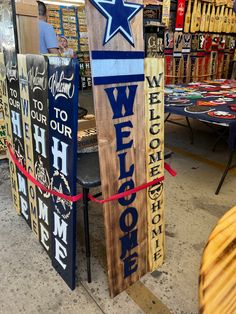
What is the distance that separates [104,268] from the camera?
1.63m

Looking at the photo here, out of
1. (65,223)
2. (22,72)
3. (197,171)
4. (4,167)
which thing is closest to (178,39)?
(197,171)

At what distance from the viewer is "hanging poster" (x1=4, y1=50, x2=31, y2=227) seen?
1619 mm

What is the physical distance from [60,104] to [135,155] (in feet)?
1.41

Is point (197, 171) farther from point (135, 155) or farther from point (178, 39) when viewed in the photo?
point (178, 39)

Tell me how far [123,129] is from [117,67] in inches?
10.7

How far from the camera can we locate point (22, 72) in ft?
4.88

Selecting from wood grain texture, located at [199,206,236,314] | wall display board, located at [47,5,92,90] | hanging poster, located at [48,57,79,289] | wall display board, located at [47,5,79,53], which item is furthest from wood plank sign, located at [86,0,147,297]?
wall display board, located at [47,5,79,53]

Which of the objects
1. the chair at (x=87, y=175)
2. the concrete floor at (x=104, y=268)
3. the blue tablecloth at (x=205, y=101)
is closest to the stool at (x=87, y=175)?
the chair at (x=87, y=175)

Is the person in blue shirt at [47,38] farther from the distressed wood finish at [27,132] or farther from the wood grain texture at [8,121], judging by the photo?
the distressed wood finish at [27,132]

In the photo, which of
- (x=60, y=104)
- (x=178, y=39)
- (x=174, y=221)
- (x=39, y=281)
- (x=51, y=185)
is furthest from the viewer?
(x=178, y=39)

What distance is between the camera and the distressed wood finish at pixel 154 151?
1.25 metres

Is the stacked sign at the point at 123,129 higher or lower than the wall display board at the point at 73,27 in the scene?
lower

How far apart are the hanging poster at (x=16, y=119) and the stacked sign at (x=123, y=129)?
77 centimetres

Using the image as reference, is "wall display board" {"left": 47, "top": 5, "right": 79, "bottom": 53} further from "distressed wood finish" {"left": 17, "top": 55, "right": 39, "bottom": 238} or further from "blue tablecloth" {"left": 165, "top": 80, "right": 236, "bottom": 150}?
"distressed wood finish" {"left": 17, "top": 55, "right": 39, "bottom": 238}
